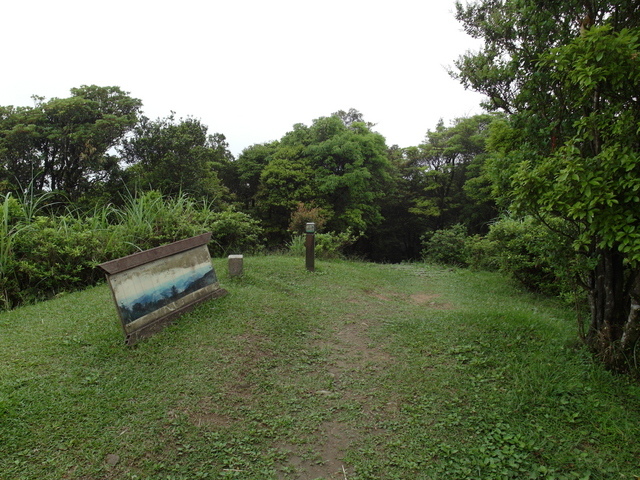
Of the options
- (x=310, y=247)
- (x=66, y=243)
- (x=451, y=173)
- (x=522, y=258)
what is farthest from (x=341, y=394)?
(x=451, y=173)

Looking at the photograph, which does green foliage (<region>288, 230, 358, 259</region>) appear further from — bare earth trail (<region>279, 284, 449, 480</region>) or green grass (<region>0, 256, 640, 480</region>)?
green grass (<region>0, 256, 640, 480</region>)

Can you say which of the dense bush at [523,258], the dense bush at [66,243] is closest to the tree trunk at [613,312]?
the dense bush at [523,258]

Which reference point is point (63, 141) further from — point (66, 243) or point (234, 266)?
point (234, 266)

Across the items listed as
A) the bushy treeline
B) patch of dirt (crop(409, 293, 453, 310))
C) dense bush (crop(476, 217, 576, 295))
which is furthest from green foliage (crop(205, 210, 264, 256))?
dense bush (crop(476, 217, 576, 295))

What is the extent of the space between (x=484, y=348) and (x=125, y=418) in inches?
127

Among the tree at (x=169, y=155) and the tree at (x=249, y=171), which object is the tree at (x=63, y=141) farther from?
→ the tree at (x=249, y=171)

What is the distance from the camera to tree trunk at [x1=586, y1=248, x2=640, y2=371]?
3070mm

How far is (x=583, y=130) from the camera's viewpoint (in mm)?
3119

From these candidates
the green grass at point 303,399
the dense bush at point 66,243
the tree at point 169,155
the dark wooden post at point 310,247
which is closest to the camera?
the green grass at point 303,399

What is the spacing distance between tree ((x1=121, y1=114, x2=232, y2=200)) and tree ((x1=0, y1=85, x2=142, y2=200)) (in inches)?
26.4

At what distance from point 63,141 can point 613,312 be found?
56.5ft

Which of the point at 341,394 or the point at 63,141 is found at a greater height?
the point at 63,141

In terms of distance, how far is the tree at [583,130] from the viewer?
2.57 metres

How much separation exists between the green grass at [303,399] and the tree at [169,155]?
11370mm
